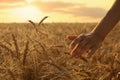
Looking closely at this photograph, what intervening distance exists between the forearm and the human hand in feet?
0.15

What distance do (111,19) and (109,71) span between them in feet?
1.94

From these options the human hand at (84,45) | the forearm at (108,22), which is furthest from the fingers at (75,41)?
the forearm at (108,22)

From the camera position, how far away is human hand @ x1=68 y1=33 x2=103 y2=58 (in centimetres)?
224

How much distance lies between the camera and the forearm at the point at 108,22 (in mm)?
2340

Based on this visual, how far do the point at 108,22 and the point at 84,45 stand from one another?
21 cm

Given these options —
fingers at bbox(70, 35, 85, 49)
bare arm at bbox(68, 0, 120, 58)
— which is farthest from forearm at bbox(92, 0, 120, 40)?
fingers at bbox(70, 35, 85, 49)

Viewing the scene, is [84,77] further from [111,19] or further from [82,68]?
[111,19]

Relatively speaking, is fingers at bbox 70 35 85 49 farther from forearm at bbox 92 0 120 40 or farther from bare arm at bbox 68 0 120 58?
forearm at bbox 92 0 120 40

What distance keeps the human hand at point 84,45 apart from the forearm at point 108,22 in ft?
0.15

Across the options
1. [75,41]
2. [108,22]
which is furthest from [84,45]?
[108,22]

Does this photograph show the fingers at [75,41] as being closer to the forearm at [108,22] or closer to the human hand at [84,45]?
the human hand at [84,45]

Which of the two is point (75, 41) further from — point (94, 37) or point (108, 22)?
point (108, 22)

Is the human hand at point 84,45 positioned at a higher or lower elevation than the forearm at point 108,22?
lower

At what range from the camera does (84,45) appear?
2.25m
